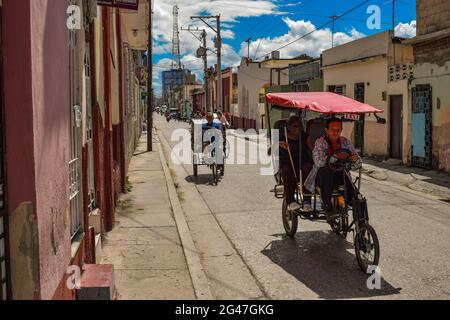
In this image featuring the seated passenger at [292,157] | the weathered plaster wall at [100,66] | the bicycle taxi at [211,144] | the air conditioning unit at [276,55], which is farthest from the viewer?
the air conditioning unit at [276,55]

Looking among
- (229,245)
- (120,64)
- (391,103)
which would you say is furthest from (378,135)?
(229,245)

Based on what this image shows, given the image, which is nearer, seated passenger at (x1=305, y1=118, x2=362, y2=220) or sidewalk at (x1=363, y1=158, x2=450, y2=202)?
seated passenger at (x1=305, y1=118, x2=362, y2=220)

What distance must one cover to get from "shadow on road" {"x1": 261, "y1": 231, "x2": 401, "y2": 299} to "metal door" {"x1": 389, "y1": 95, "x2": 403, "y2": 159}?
36.9ft

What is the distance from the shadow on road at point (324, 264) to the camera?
594 centimetres

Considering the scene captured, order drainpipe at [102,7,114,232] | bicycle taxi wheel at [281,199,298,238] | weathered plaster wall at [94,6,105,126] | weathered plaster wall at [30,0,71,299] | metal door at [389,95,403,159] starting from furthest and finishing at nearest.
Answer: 1. metal door at [389,95,403,159]
2. drainpipe at [102,7,114,232]
3. bicycle taxi wheel at [281,199,298,238]
4. weathered plaster wall at [94,6,105,126]
5. weathered plaster wall at [30,0,71,299]

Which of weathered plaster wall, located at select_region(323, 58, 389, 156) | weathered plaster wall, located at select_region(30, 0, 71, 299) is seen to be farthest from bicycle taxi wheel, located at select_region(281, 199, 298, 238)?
weathered plaster wall, located at select_region(323, 58, 389, 156)

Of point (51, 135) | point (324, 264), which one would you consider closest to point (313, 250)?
point (324, 264)

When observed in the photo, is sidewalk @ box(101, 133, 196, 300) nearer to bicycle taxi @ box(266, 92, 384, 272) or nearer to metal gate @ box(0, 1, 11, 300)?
bicycle taxi @ box(266, 92, 384, 272)

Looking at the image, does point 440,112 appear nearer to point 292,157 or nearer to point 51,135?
point 292,157

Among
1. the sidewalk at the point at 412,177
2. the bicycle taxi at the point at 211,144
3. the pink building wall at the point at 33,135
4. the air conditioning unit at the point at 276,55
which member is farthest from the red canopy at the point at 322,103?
the air conditioning unit at the point at 276,55

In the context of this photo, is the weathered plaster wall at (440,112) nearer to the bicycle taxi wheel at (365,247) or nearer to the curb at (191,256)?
the curb at (191,256)

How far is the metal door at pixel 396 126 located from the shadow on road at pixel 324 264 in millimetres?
11245

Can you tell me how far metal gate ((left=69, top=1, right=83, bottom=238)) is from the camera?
18.3ft
